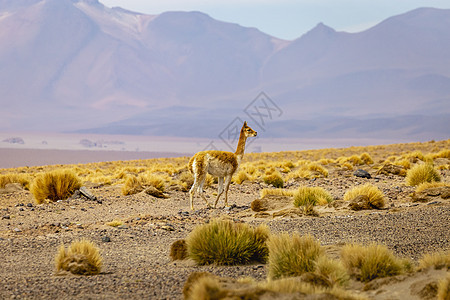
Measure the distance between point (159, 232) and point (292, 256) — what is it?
226 inches

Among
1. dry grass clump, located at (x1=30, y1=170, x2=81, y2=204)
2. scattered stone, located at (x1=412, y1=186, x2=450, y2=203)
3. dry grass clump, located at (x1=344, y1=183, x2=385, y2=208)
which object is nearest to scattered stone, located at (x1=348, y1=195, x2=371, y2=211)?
dry grass clump, located at (x1=344, y1=183, x2=385, y2=208)

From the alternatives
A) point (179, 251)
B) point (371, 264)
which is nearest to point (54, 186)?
point (179, 251)

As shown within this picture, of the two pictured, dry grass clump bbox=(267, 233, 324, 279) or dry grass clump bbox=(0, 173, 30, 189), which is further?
dry grass clump bbox=(0, 173, 30, 189)

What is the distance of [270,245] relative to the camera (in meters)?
8.69

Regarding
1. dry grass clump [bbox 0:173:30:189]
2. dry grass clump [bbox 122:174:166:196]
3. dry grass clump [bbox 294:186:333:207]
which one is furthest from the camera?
dry grass clump [bbox 0:173:30:189]

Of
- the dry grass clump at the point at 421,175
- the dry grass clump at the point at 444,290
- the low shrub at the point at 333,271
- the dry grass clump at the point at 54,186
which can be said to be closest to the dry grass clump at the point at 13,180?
the dry grass clump at the point at 54,186

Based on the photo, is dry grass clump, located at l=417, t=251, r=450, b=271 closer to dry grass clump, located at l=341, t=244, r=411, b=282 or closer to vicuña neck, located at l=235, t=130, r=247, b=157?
dry grass clump, located at l=341, t=244, r=411, b=282

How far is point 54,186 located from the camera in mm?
20328

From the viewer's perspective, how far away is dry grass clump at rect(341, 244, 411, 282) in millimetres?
7922

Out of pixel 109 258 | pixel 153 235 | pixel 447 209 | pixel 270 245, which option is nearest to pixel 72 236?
pixel 153 235

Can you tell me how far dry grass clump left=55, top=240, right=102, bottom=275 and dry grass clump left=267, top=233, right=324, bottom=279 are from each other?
108 inches

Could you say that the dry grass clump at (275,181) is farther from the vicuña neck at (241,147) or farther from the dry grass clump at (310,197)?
the vicuña neck at (241,147)

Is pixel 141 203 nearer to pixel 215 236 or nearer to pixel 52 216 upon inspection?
pixel 52 216

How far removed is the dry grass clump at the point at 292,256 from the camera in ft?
26.9
